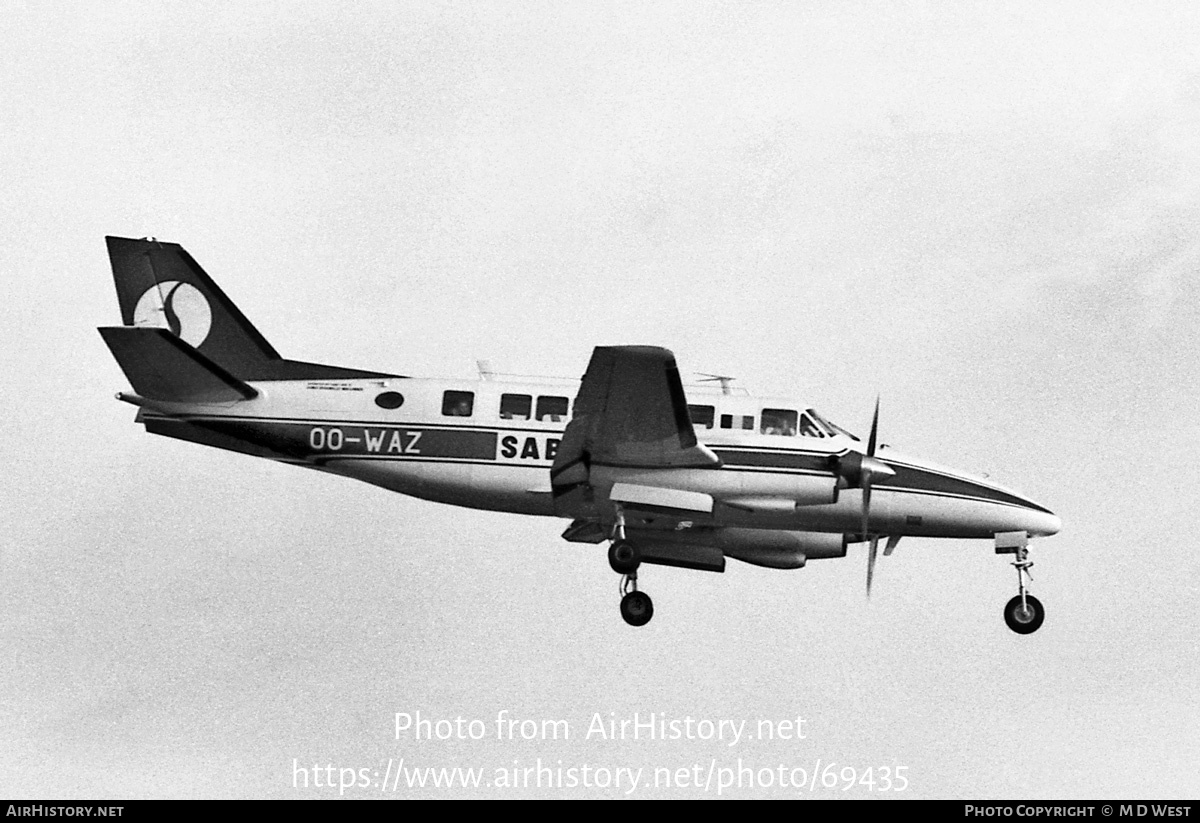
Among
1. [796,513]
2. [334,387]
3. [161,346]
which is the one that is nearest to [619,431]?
[796,513]

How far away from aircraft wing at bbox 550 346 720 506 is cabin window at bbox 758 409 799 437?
119 cm

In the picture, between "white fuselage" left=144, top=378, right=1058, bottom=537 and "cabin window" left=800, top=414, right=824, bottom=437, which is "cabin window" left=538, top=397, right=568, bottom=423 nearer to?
"white fuselage" left=144, top=378, right=1058, bottom=537

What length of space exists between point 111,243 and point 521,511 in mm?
8834

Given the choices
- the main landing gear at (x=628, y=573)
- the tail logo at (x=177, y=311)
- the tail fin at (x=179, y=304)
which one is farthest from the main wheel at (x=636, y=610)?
the tail logo at (x=177, y=311)

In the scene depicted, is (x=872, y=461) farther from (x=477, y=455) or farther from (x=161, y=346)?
(x=161, y=346)

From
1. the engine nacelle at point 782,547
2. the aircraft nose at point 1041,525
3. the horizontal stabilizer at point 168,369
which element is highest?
the horizontal stabilizer at point 168,369

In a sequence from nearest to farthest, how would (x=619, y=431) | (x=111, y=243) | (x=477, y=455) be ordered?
Answer: (x=619, y=431)
(x=477, y=455)
(x=111, y=243)

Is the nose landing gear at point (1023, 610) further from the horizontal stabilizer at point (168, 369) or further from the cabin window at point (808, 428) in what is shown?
the horizontal stabilizer at point (168, 369)

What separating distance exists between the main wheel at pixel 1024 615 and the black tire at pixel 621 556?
623 centimetres

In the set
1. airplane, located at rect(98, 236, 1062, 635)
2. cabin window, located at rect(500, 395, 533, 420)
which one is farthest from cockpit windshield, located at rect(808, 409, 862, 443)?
cabin window, located at rect(500, 395, 533, 420)

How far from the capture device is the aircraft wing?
2530cm

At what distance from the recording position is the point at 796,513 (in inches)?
1102

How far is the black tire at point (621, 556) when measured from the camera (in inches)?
1077

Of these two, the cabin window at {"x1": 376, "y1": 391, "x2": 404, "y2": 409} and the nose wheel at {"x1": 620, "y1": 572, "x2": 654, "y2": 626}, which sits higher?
the cabin window at {"x1": 376, "y1": 391, "x2": 404, "y2": 409}
